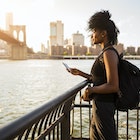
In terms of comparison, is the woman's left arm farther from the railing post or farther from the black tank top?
the railing post

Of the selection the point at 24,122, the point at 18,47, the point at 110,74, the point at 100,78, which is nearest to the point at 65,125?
the point at 100,78

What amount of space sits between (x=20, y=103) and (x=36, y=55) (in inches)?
6282

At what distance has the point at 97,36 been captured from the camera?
296cm

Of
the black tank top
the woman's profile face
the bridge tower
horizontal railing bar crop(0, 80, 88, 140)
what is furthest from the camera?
the bridge tower

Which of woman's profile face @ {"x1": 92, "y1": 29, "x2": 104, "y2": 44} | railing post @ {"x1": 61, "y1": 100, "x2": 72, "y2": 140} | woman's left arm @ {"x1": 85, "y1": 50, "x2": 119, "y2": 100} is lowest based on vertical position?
railing post @ {"x1": 61, "y1": 100, "x2": 72, "y2": 140}

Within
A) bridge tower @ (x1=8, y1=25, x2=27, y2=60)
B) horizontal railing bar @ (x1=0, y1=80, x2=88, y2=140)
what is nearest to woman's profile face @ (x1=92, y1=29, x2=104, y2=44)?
horizontal railing bar @ (x1=0, y1=80, x2=88, y2=140)

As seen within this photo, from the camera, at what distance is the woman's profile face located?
2.95 metres

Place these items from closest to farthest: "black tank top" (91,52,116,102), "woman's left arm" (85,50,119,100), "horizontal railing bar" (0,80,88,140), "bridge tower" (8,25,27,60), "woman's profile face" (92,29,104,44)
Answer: "horizontal railing bar" (0,80,88,140) → "woman's left arm" (85,50,119,100) → "black tank top" (91,52,116,102) → "woman's profile face" (92,29,104,44) → "bridge tower" (8,25,27,60)

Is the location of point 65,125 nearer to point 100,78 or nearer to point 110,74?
point 100,78

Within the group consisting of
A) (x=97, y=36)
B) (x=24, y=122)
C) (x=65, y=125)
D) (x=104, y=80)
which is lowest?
(x=65, y=125)

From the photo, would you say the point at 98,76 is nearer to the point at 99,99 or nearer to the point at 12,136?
Answer: the point at 99,99

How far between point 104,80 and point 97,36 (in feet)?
1.33

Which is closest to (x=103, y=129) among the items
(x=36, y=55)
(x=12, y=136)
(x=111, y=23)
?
(x=111, y=23)

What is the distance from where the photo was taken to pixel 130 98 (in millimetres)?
2771
